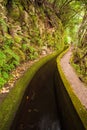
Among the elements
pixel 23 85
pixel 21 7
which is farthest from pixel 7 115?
pixel 21 7

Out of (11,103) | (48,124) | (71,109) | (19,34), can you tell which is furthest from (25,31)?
(48,124)

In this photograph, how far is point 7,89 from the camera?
359 inches

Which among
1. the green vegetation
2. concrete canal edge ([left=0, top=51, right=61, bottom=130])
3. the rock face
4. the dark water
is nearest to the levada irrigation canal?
the dark water

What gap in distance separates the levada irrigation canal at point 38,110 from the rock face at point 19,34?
5.96 ft

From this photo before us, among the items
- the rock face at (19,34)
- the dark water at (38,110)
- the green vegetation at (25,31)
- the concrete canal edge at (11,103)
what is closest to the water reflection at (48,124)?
the dark water at (38,110)

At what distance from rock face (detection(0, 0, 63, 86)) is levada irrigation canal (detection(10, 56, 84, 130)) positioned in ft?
5.96

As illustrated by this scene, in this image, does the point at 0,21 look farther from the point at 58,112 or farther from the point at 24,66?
the point at 58,112

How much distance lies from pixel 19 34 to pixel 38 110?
10.4m

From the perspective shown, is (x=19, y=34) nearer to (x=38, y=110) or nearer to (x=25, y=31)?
(x=25, y=31)

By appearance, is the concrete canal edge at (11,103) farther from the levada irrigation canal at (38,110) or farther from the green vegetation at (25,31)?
the green vegetation at (25,31)

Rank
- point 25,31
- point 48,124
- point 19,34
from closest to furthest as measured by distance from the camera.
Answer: point 48,124, point 19,34, point 25,31

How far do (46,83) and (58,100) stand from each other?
2.57 m

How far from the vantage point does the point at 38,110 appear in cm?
772

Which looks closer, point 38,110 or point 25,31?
point 38,110
